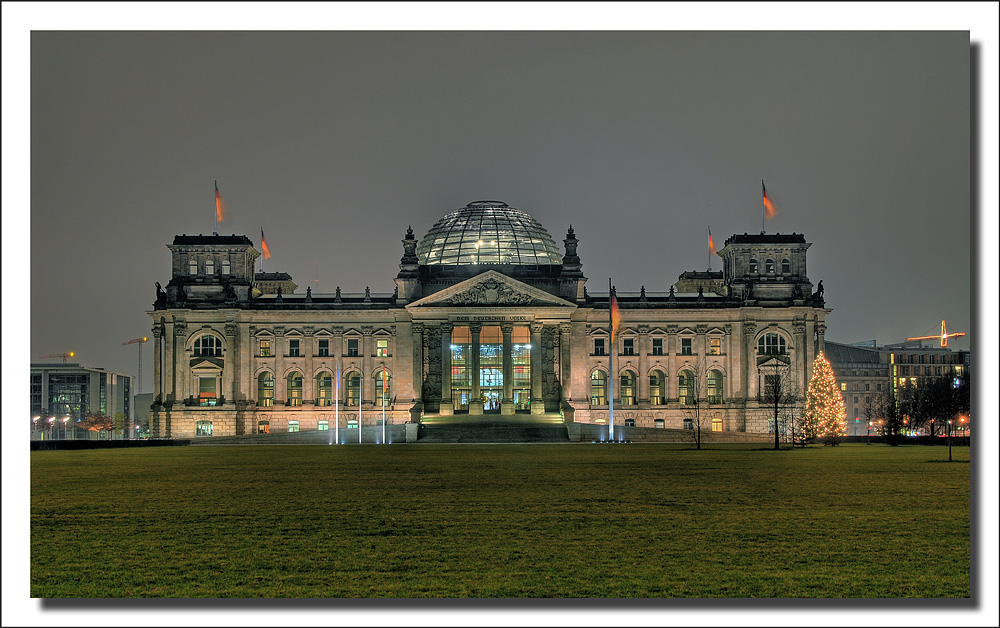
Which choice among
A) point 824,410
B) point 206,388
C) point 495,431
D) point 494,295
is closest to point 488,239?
point 494,295

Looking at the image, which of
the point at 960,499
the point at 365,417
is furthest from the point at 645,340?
the point at 960,499

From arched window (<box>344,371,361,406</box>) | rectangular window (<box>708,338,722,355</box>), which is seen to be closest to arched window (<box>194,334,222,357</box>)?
arched window (<box>344,371,361,406</box>)

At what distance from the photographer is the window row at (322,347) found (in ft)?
382

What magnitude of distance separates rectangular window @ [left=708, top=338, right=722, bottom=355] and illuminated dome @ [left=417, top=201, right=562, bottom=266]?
71.1 ft

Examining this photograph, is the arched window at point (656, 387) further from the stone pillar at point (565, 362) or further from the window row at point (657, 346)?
the stone pillar at point (565, 362)

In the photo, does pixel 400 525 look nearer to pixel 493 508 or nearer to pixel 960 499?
pixel 493 508

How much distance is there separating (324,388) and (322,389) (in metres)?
0.24

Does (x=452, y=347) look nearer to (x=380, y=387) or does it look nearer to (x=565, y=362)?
(x=380, y=387)

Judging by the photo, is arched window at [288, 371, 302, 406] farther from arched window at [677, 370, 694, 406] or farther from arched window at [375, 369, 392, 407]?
arched window at [677, 370, 694, 406]

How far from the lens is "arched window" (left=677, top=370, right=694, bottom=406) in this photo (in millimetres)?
116875

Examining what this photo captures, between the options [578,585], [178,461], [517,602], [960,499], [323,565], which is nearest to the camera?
[517,602]

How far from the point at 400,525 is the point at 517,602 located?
30.3ft

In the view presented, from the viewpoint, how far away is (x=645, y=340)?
383ft

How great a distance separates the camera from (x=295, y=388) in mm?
117125
